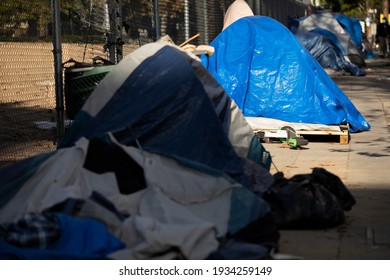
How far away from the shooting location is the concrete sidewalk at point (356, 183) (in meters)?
6.38

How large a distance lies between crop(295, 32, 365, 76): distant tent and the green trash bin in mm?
18973

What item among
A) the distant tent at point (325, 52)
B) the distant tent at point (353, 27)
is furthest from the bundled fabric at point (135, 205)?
the distant tent at point (353, 27)

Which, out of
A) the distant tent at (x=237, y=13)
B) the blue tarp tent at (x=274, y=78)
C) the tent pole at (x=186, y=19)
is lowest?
the blue tarp tent at (x=274, y=78)

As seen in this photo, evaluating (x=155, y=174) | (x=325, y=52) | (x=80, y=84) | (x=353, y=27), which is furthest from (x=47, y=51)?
(x=353, y=27)

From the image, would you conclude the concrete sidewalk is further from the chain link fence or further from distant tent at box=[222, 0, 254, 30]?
distant tent at box=[222, 0, 254, 30]

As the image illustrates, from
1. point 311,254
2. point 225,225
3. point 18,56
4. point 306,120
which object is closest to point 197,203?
point 225,225

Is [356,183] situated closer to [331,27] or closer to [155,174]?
[155,174]

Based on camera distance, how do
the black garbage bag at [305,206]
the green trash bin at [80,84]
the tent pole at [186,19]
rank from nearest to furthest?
the black garbage bag at [305,206], the green trash bin at [80,84], the tent pole at [186,19]

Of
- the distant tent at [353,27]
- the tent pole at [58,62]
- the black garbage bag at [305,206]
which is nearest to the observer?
the black garbage bag at [305,206]

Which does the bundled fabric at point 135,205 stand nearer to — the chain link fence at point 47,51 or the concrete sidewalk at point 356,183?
the concrete sidewalk at point 356,183

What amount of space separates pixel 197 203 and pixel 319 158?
16.0ft

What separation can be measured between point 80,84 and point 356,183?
2.93 metres

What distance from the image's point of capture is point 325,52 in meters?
27.6

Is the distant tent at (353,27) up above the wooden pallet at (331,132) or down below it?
below
